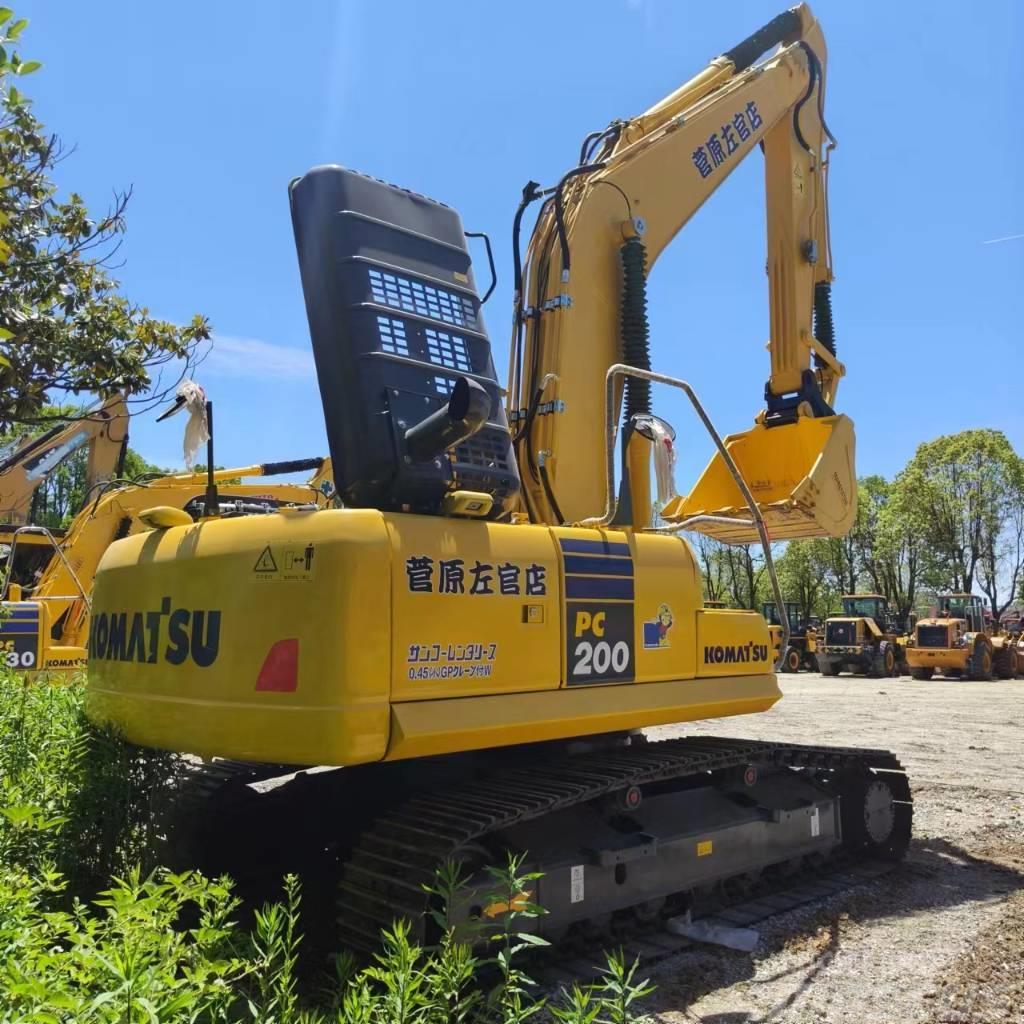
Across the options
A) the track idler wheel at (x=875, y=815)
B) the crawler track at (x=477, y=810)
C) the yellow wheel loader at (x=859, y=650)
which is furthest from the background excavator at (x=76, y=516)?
the yellow wheel loader at (x=859, y=650)

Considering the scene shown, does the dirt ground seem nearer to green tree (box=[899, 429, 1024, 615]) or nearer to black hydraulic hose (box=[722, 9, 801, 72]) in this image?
black hydraulic hose (box=[722, 9, 801, 72])

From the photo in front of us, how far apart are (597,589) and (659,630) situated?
1.69 feet

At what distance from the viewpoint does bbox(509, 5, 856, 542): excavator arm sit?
5.58 m

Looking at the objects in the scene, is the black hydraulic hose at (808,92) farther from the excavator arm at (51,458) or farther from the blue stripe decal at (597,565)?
the excavator arm at (51,458)

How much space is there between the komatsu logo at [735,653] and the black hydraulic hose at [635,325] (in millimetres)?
1400

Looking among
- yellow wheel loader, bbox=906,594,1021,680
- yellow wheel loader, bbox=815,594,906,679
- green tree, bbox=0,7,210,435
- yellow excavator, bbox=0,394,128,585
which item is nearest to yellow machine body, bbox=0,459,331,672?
yellow excavator, bbox=0,394,128,585

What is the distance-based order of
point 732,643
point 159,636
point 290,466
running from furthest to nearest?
1. point 290,466
2. point 732,643
3. point 159,636

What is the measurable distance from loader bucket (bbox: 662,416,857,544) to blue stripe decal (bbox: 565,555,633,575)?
123 centimetres

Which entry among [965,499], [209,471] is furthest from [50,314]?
[965,499]

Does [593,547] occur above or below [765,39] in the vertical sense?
below

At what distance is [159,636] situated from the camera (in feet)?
13.8

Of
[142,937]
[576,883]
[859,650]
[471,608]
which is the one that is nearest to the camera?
[142,937]

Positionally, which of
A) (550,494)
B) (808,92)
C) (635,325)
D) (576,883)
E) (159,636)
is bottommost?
(576,883)

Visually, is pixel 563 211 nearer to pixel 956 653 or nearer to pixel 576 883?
pixel 576 883
